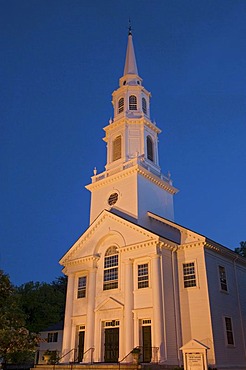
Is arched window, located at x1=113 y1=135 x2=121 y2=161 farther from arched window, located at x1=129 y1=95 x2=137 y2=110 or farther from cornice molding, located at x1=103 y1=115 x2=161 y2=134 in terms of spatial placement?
arched window, located at x1=129 y1=95 x2=137 y2=110

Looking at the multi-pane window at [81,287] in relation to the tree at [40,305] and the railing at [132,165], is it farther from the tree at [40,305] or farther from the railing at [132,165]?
the tree at [40,305]

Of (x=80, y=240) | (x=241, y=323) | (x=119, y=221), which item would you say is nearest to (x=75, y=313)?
(x=80, y=240)

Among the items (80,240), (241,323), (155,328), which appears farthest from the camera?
(80,240)

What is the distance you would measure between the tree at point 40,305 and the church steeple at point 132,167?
2593 cm

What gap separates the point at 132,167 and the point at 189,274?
10217 mm

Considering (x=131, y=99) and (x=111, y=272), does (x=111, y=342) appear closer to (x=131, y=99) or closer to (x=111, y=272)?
(x=111, y=272)

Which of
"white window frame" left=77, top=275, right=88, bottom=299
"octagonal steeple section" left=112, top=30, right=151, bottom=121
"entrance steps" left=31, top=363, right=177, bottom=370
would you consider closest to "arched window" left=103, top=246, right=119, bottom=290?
"white window frame" left=77, top=275, right=88, bottom=299

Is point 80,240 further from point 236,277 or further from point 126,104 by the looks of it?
point 126,104

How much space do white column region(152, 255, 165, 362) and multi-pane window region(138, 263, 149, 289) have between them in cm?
110

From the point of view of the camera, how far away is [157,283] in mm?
23406

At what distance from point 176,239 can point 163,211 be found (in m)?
5.34

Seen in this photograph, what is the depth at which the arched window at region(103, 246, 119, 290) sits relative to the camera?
87.7ft

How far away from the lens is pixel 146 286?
24422 mm

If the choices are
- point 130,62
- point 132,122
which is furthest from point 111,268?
point 130,62
